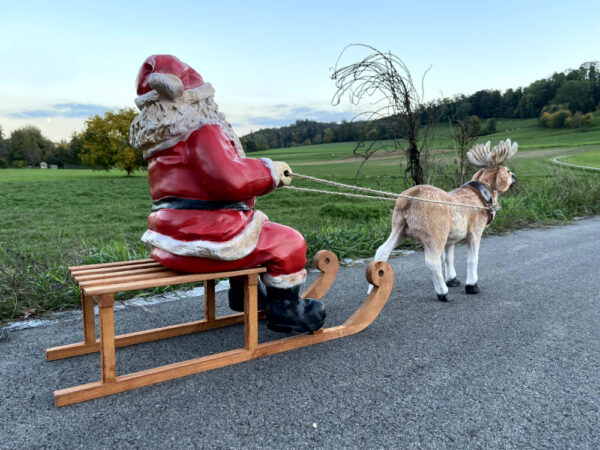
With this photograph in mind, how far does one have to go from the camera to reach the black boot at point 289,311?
239 cm

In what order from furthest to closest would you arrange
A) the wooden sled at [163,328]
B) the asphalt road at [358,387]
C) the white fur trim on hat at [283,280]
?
the white fur trim on hat at [283,280]
the wooden sled at [163,328]
the asphalt road at [358,387]

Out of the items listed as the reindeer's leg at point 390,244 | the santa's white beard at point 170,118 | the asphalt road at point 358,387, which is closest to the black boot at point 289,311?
the asphalt road at point 358,387

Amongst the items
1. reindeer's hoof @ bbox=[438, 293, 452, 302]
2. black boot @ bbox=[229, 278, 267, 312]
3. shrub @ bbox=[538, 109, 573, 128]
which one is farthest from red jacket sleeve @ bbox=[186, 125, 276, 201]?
shrub @ bbox=[538, 109, 573, 128]

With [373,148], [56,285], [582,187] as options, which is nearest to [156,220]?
[56,285]

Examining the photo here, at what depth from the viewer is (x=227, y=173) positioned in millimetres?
2043

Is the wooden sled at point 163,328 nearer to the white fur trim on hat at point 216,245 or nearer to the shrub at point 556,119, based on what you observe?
the white fur trim on hat at point 216,245

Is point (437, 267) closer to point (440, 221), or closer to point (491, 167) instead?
point (440, 221)

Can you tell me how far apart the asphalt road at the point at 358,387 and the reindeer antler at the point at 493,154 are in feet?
3.69

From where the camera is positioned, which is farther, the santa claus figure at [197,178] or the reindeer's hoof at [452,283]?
the reindeer's hoof at [452,283]

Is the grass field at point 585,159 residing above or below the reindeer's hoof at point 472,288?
above

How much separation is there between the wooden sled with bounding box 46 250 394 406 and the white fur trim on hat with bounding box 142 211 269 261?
0.38ft

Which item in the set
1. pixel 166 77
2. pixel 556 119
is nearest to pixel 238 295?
pixel 166 77

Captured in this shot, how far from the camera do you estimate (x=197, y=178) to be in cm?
212

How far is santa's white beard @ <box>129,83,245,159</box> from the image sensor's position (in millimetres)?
2064
